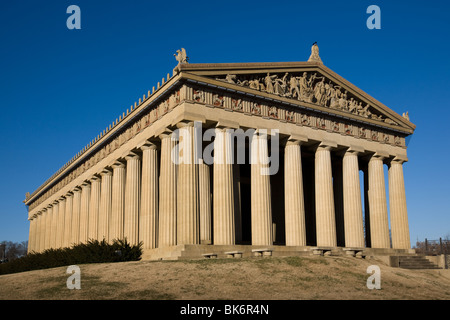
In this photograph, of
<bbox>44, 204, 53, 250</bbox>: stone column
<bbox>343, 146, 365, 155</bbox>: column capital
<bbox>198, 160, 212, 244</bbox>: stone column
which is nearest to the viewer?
<bbox>198, 160, 212, 244</bbox>: stone column

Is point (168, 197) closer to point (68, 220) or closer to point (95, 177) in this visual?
point (95, 177)

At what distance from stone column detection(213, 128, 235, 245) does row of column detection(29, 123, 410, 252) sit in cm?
7

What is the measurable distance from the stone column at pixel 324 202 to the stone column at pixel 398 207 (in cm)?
957

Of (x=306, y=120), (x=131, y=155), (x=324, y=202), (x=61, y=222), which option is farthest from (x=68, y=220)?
(x=306, y=120)

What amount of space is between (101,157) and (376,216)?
1147 inches

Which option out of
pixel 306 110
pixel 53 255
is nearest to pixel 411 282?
pixel 306 110

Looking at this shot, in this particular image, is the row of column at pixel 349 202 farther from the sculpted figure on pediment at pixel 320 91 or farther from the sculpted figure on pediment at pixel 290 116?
the sculpted figure on pediment at pixel 320 91

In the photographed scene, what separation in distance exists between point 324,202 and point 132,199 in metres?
17.1

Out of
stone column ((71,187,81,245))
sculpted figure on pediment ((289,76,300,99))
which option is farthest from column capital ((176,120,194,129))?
stone column ((71,187,81,245))

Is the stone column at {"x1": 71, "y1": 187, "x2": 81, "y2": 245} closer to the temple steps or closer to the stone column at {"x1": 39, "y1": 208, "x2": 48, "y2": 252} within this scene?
the stone column at {"x1": 39, "y1": 208, "x2": 48, "y2": 252}

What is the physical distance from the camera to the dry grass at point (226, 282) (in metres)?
21.9

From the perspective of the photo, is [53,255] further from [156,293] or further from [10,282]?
[156,293]

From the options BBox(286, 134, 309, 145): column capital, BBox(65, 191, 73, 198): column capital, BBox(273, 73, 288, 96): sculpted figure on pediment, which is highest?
BBox(273, 73, 288, 96): sculpted figure on pediment

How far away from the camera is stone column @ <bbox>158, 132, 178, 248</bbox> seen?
124ft
